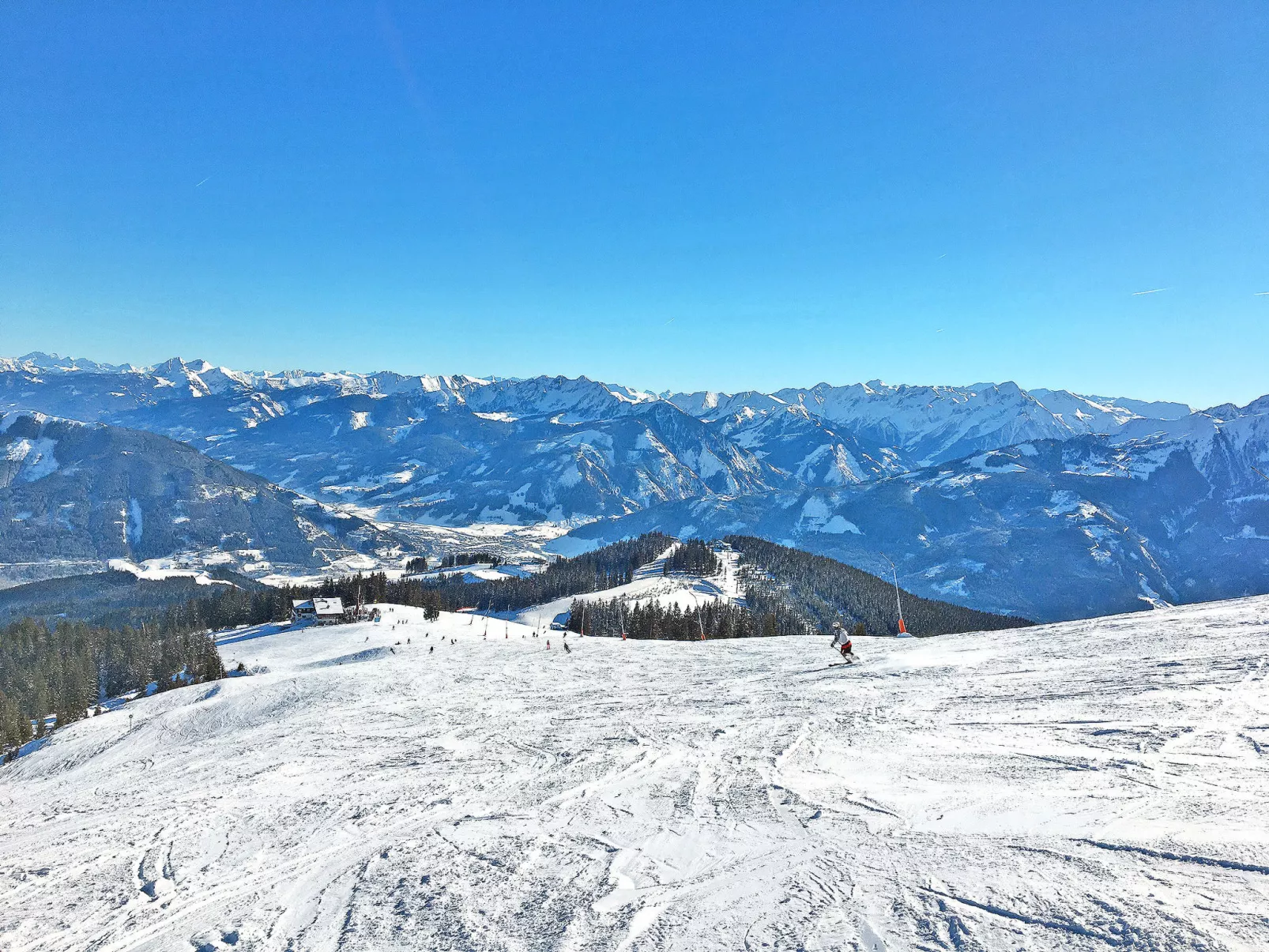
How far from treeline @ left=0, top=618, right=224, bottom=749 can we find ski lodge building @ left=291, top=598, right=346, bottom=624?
12.4 meters

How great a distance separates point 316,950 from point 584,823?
252 inches

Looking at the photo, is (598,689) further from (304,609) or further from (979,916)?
(304,609)

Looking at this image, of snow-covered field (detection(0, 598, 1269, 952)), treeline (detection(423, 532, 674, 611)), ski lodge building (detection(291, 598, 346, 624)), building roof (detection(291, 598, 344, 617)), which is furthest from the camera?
treeline (detection(423, 532, 674, 611))

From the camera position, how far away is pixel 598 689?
33.7 m

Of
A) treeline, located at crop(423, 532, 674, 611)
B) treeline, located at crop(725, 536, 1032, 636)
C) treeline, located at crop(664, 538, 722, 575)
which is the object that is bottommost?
treeline, located at crop(725, 536, 1032, 636)

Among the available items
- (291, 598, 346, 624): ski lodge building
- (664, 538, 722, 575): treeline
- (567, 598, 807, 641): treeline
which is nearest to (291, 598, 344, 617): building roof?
(291, 598, 346, 624): ski lodge building

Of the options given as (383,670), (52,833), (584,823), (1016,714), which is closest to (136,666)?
(383,670)

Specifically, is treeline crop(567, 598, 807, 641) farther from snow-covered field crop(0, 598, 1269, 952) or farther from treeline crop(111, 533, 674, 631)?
snow-covered field crop(0, 598, 1269, 952)

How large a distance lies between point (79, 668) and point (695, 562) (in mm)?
128689

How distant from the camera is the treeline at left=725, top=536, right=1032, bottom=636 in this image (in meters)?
141

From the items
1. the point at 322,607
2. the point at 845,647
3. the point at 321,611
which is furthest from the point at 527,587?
the point at 845,647

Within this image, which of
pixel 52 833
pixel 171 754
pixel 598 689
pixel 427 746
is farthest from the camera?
pixel 598 689

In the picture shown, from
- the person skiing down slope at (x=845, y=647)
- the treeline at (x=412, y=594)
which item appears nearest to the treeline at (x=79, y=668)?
the treeline at (x=412, y=594)

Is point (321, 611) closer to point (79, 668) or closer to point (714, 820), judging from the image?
point (79, 668)
